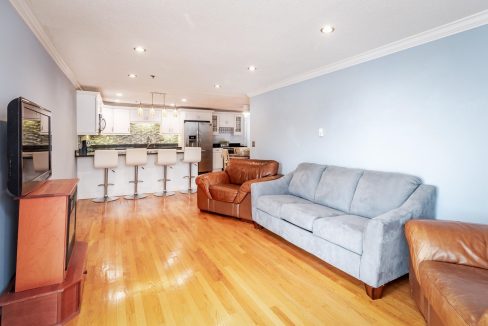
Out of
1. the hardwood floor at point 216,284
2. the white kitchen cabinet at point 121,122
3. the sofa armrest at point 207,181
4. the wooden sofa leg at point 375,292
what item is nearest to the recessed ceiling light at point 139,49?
the sofa armrest at point 207,181

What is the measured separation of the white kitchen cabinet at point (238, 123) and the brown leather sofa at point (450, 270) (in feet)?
25.5

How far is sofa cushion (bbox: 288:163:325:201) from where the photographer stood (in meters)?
3.38

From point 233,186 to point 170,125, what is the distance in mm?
4510

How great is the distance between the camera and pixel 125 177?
5508mm

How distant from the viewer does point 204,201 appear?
4.31 metres

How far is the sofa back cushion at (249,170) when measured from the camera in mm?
4320

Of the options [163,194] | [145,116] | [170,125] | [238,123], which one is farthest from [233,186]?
[238,123]

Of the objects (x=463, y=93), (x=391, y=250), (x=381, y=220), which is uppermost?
(x=463, y=93)

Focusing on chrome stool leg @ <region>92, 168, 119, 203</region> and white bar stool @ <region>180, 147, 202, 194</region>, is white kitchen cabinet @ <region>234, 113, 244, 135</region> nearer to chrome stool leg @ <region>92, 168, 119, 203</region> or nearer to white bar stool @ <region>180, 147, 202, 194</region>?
white bar stool @ <region>180, 147, 202, 194</region>

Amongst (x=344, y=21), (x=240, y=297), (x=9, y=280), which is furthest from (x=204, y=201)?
(x=344, y=21)

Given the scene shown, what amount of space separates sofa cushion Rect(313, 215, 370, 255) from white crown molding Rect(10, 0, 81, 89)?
3070 millimetres

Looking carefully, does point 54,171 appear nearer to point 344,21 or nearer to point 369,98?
point 344,21

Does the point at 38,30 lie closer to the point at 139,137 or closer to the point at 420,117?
the point at 420,117

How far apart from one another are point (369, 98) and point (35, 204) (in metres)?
3.34
